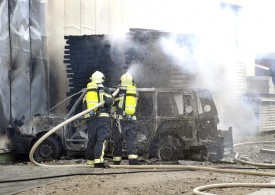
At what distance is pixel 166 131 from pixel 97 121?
1.59 metres

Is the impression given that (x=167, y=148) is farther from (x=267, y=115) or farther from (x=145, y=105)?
(x=267, y=115)

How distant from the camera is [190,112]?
1041cm

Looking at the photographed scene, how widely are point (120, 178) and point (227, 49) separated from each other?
9190 millimetres

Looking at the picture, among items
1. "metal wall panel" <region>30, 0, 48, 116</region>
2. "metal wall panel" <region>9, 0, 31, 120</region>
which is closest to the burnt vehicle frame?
"metal wall panel" <region>9, 0, 31, 120</region>

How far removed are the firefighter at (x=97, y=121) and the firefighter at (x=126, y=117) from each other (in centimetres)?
35

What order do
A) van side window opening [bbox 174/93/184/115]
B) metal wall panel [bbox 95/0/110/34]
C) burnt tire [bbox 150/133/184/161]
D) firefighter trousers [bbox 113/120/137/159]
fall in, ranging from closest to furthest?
firefighter trousers [bbox 113/120/137/159], burnt tire [bbox 150/133/184/161], van side window opening [bbox 174/93/184/115], metal wall panel [bbox 95/0/110/34]

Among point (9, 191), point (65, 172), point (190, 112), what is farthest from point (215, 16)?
point (9, 191)

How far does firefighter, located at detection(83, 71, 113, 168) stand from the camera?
924 centimetres

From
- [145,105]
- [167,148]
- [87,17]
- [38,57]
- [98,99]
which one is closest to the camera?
[98,99]

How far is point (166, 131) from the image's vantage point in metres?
10.3

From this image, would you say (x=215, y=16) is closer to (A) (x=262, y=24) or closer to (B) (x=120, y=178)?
(A) (x=262, y=24)

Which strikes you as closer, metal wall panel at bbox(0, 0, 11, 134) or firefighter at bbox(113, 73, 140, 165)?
firefighter at bbox(113, 73, 140, 165)

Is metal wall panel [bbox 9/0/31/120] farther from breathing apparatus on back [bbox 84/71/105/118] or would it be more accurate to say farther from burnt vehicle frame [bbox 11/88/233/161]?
breathing apparatus on back [bbox 84/71/105/118]

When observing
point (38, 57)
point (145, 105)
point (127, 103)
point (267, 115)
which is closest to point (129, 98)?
point (127, 103)
